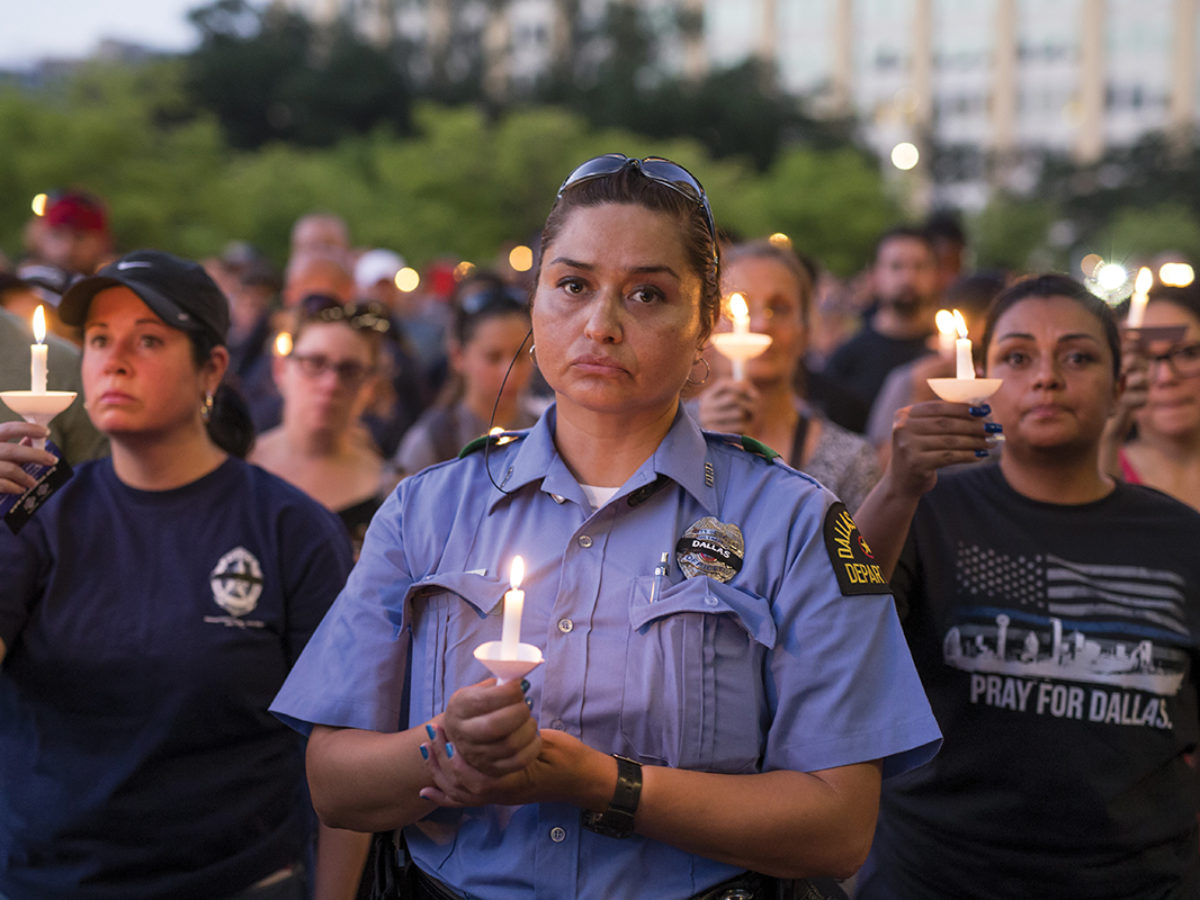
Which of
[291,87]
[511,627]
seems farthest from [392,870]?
[291,87]

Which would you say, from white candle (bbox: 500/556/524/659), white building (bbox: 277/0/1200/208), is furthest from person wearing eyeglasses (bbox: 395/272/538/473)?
white building (bbox: 277/0/1200/208)

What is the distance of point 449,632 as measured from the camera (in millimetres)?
2375

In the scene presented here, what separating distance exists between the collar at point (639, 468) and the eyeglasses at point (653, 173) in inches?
17.1

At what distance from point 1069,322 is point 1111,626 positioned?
82 centimetres

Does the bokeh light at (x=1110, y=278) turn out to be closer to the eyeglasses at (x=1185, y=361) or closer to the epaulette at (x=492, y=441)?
the eyeglasses at (x=1185, y=361)

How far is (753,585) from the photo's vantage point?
2352 mm

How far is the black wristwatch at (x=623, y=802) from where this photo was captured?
2.14 metres

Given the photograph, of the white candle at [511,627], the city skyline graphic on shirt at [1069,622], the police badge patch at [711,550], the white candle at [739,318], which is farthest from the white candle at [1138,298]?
the white candle at [511,627]

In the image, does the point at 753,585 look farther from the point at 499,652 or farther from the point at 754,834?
the point at 499,652

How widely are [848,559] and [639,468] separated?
0.44 metres

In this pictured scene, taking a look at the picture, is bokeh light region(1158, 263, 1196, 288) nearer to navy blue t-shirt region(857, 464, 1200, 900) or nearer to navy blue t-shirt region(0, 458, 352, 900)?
navy blue t-shirt region(857, 464, 1200, 900)

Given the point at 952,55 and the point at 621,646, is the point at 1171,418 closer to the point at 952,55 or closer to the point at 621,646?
the point at 621,646

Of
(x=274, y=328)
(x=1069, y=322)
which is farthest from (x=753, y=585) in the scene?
(x=274, y=328)

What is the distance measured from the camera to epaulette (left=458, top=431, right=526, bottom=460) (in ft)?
8.61
